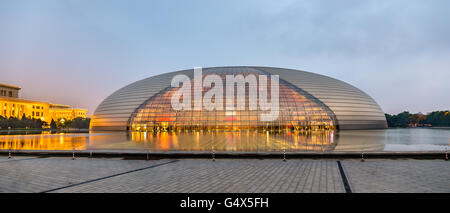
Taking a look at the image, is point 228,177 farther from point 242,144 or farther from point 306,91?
point 306,91

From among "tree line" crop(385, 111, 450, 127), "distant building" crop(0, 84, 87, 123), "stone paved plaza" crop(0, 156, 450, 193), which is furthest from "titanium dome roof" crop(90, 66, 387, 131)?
"distant building" crop(0, 84, 87, 123)

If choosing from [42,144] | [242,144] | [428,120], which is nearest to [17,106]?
[42,144]

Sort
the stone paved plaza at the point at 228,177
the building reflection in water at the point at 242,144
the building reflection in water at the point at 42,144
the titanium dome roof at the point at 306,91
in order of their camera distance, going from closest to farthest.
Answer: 1. the stone paved plaza at the point at 228,177
2. the building reflection in water at the point at 242,144
3. the building reflection in water at the point at 42,144
4. the titanium dome roof at the point at 306,91

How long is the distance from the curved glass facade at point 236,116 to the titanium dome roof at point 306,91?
122 centimetres

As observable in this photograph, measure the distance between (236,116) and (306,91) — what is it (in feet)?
46.0

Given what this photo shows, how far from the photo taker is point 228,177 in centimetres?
868

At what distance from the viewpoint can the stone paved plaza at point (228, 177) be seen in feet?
23.8

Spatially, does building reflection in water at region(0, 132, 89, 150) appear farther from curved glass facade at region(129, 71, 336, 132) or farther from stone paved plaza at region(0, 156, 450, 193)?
curved glass facade at region(129, 71, 336, 132)

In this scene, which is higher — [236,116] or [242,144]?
[236,116]

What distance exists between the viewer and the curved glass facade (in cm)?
4350

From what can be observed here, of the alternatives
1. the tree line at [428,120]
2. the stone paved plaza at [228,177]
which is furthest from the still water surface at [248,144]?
the tree line at [428,120]

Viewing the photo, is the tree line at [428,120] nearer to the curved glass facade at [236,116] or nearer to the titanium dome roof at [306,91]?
the titanium dome roof at [306,91]

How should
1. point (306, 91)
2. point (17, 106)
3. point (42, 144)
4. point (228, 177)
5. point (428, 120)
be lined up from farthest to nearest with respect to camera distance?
point (17, 106)
point (428, 120)
point (306, 91)
point (42, 144)
point (228, 177)
